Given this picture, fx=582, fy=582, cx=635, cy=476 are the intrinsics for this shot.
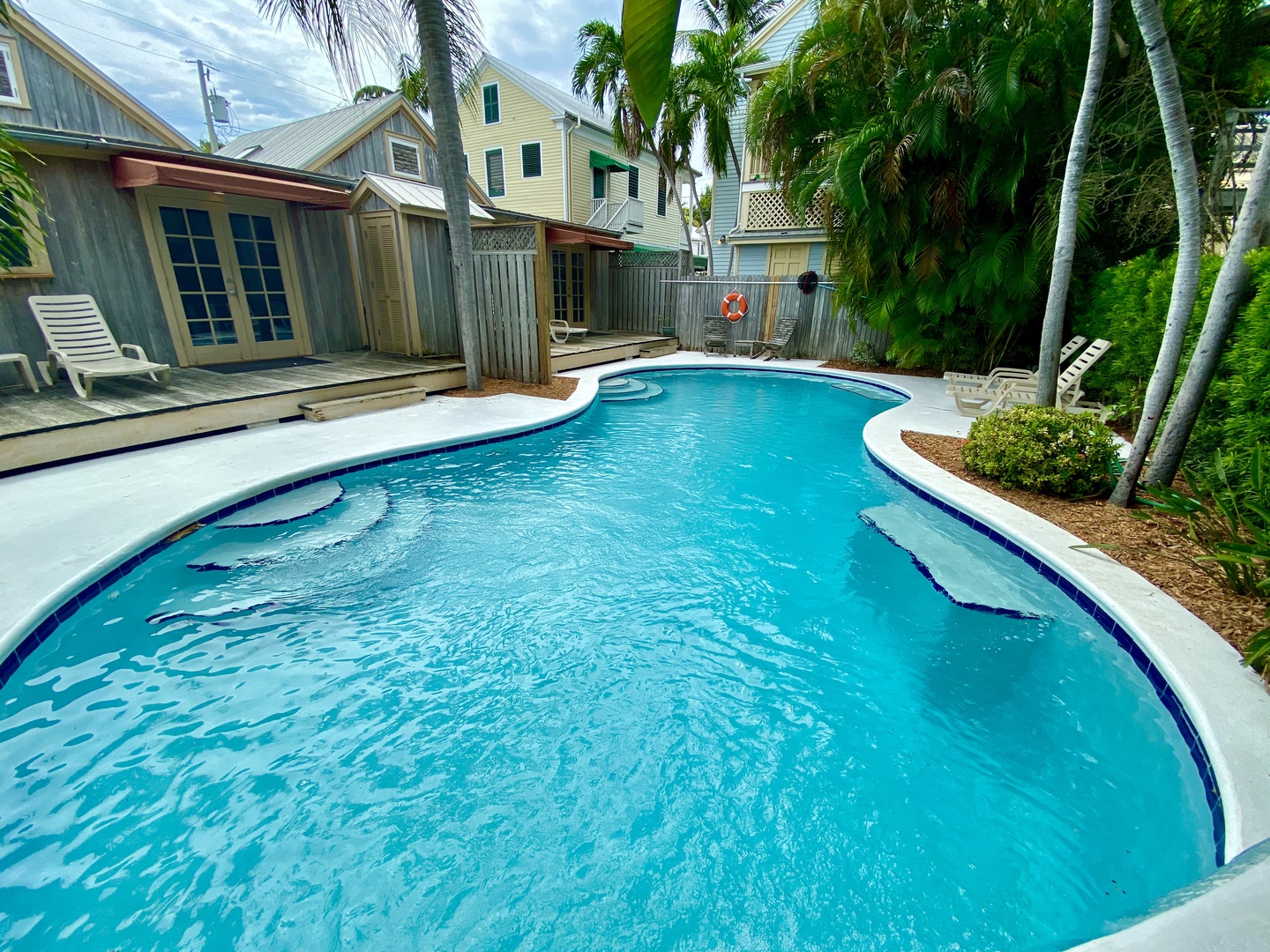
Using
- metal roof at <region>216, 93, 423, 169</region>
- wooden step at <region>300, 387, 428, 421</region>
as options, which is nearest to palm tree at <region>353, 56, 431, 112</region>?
metal roof at <region>216, 93, 423, 169</region>

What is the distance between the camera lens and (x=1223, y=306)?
3812mm

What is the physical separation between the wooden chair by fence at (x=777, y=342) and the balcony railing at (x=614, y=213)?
27.3ft

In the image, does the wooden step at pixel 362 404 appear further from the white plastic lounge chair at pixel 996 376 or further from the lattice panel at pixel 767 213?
the lattice panel at pixel 767 213

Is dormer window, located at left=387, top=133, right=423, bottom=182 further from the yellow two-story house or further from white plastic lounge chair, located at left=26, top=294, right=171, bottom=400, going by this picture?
white plastic lounge chair, located at left=26, top=294, right=171, bottom=400

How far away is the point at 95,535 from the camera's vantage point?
3.92 meters

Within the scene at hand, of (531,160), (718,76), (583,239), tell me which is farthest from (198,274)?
(531,160)

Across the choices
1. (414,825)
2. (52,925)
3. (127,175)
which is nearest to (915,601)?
(414,825)

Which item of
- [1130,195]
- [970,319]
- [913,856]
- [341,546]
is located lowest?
[913,856]

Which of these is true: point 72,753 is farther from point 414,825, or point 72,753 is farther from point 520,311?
point 520,311

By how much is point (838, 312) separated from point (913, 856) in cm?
1143

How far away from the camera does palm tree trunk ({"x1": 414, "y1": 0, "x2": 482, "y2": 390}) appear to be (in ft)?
22.3

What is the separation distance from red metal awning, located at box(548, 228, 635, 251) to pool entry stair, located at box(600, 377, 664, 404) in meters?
3.28

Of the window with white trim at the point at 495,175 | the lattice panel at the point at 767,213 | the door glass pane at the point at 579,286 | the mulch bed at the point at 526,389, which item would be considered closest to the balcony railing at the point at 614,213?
the window with white trim at the point at 495,175

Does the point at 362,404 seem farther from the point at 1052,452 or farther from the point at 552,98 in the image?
the point at 552,98
